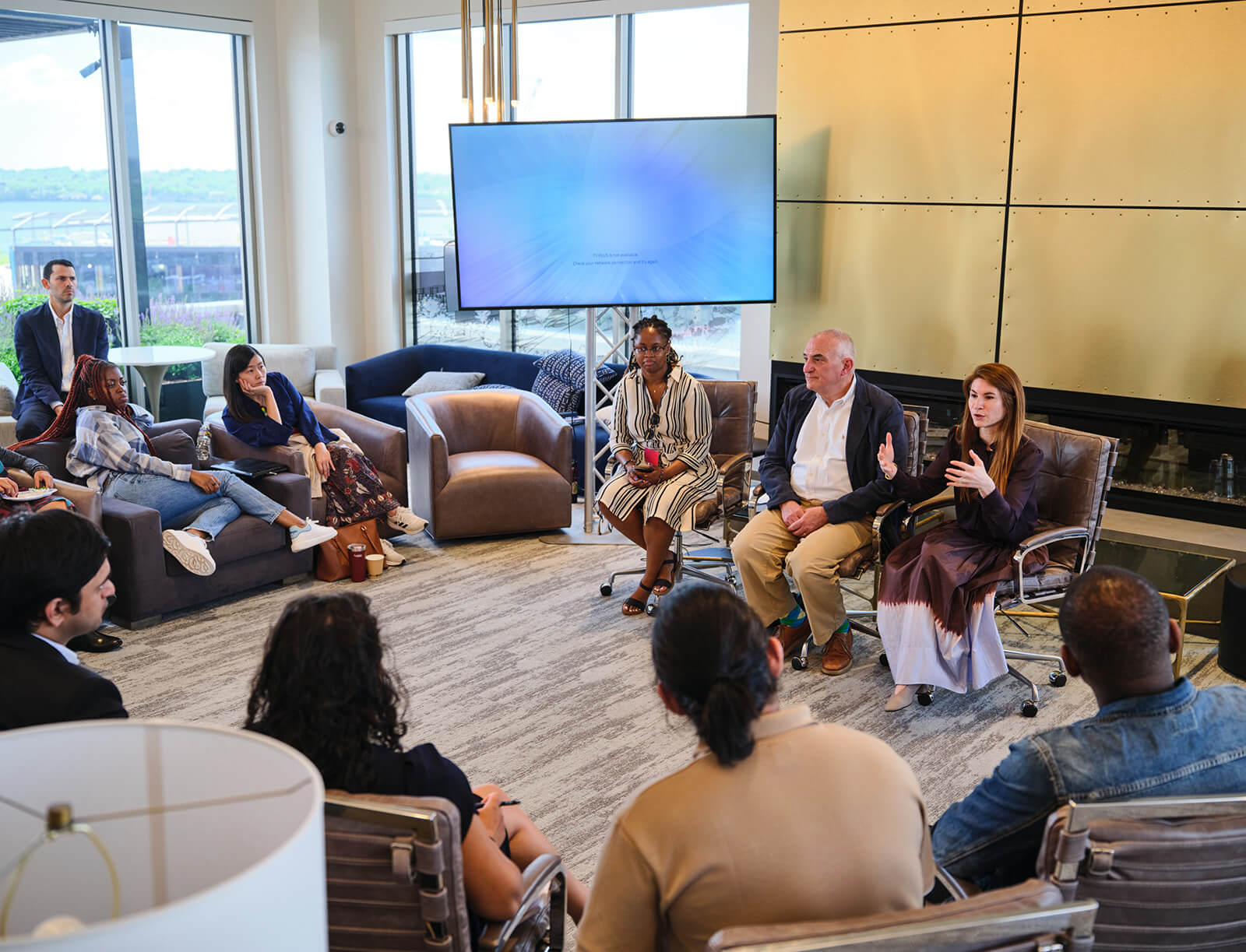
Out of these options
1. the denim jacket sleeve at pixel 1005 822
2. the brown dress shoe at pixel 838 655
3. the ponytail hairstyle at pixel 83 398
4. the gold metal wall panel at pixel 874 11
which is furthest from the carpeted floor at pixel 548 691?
the gold metal wall panel at pixel 874 11

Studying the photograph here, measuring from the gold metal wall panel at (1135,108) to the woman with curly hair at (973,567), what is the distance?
1655 mm

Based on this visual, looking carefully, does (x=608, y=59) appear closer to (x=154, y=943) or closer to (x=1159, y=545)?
(x=1159, y=545)

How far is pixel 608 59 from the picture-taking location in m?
7.54

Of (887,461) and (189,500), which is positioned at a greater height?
(887,461)

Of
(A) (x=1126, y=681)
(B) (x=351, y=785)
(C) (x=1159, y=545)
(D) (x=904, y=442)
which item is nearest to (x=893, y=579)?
(D) (x=904, y=442)

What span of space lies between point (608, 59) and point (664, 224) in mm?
2420

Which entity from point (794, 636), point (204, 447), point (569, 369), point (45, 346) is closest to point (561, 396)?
point (569, 369)

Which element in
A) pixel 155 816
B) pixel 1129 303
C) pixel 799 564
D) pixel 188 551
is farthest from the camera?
pixel 1129 303

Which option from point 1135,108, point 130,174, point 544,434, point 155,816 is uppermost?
point 1135,108

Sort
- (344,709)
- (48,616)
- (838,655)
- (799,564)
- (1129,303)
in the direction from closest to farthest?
(344,709), (48,616), (799,564), (838,655), (1129,303)

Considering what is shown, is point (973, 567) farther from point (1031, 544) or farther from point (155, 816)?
point (155, 816)

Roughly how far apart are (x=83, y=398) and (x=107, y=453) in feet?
0.95

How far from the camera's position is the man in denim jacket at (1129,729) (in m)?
1.87

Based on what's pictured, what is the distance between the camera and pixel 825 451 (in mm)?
4508
